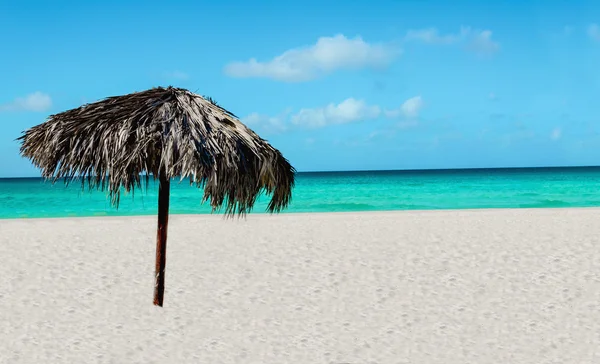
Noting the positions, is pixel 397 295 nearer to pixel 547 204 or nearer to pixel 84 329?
pixel 84 329

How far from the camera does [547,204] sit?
3142 cm

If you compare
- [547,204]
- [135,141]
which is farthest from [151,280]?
[547,204]

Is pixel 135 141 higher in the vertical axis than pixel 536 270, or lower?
higher

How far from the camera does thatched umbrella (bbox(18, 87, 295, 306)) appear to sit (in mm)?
5312

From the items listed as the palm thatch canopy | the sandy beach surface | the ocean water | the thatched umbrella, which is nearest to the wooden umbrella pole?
the thatched umbrella

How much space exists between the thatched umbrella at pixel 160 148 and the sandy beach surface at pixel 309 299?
1.12m

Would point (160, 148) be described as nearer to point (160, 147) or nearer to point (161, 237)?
point (160, 147)

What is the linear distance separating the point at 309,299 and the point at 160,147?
82.3 inches

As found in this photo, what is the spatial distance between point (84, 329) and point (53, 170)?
1.45m

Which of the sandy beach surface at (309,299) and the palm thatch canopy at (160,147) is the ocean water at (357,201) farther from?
the palm thatch canopy at (160,147)

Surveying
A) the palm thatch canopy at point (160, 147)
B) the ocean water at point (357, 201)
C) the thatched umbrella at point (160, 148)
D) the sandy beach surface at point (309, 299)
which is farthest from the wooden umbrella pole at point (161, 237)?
the ocean water at point (357, 201)

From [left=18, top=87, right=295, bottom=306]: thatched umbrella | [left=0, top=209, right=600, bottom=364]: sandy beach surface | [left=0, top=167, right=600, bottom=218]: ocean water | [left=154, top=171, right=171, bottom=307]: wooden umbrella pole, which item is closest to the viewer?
[left=0, top=209, right=600, bottom=364]: sandy beach surface

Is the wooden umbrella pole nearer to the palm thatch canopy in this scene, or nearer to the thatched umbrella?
the thatched umbrella

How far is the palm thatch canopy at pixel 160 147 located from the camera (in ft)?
17.4
